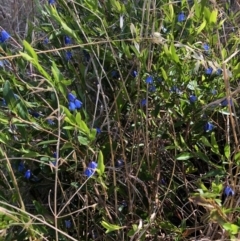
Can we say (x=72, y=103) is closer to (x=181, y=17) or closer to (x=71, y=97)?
(x=71, y=97)

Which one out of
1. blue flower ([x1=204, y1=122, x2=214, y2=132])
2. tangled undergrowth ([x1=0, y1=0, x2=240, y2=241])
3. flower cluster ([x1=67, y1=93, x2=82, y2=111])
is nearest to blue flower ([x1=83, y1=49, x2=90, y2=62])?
tangled undergrowth ([x1=0, y1=0, x2=240, y2=241])

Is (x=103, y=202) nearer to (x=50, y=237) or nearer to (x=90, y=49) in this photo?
(x=50, y=237)

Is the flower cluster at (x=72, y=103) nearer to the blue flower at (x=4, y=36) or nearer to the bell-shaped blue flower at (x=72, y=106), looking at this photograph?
the bell-shaped blue flower at (x=72, y=106)

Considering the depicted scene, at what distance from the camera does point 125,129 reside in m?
1.39

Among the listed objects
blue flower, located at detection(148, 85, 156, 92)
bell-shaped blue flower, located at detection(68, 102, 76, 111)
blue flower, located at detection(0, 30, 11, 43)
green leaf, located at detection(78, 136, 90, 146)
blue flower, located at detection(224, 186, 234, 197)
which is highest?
blue flower, located at detection(0, 30, 11, 43)

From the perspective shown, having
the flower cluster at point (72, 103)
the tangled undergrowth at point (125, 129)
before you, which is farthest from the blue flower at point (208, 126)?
the flower cluster at point (72, 103)

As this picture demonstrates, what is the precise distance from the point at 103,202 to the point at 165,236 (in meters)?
0.20

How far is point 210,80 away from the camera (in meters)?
1.36

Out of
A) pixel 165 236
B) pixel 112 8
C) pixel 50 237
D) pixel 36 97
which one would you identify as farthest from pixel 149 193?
pixel 112 8

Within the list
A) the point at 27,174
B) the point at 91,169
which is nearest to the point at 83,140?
the point at 91,169

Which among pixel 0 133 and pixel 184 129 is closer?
pixel 0 133

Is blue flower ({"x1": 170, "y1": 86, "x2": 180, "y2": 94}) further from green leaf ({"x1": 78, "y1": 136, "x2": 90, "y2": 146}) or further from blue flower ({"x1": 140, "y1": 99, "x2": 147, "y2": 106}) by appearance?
green leaf ({"x1": 78, "y1": 136, "x2": 90, "y2": 146})

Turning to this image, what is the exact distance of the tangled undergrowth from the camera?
1239 mm

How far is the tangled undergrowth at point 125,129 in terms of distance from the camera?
124cm
